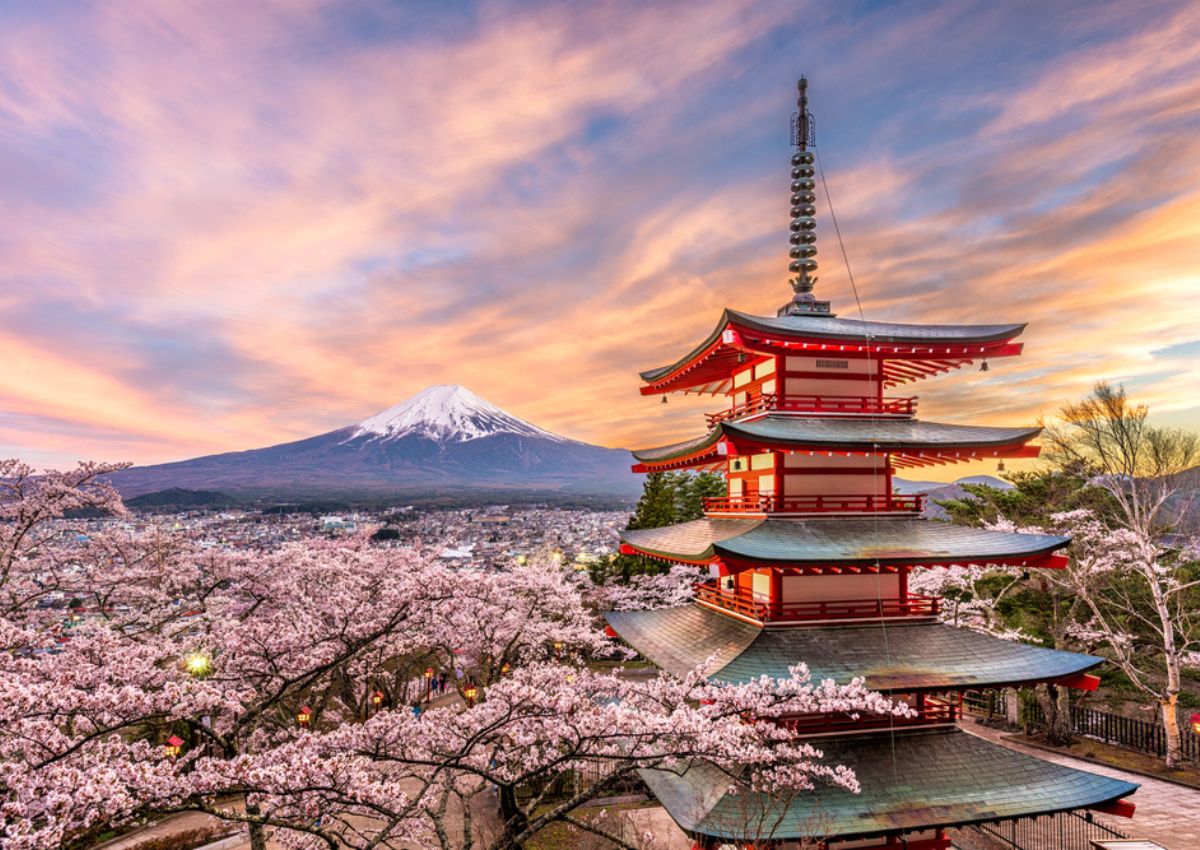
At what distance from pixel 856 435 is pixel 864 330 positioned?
2799mm

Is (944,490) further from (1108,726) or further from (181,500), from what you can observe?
(181,500)

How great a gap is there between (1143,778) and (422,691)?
2617cm

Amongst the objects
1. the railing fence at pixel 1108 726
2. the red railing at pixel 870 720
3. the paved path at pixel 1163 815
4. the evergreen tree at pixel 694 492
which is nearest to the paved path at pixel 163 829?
the red railing at pixel 870 720

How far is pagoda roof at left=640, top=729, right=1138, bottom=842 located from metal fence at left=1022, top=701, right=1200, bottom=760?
11.7 metres

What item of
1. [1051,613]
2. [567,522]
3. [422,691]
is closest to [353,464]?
[567,522]

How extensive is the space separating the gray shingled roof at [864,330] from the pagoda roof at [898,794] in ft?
24.7

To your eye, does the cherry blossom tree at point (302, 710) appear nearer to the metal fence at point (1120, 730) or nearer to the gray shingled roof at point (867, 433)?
the gray shingled roof at point (867, 433)

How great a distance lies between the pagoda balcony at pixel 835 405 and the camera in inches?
501

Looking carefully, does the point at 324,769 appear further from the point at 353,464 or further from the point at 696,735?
the point at 353,464

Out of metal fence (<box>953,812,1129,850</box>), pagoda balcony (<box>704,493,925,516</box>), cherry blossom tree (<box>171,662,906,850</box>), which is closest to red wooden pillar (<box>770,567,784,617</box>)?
pagoda balcony (<box>704,493,925,516</box>)

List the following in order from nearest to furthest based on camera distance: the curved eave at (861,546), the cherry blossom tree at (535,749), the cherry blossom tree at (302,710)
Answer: the cherry blossom tree at (302,710) → the cherry blossom tree at (535,749) → the curved eave at (861,546)

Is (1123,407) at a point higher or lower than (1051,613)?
higher

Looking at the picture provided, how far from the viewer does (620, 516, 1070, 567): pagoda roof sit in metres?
10.8

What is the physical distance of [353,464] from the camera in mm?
173625
